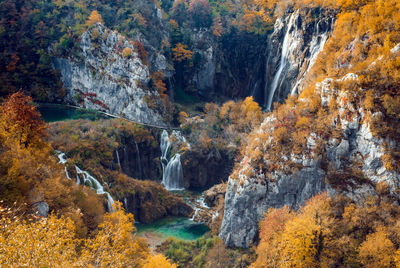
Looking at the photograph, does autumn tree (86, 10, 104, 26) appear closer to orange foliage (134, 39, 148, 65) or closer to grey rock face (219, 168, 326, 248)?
orange foliage (134, 39, 148, 65)

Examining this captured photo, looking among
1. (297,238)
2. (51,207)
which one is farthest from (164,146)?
(297,238)

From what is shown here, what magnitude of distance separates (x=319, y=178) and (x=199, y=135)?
2439 cm

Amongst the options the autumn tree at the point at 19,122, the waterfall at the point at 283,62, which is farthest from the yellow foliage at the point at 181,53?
the autumn tree at the point at 19,122

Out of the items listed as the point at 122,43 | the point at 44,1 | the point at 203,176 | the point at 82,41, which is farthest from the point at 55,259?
the point at 44,1

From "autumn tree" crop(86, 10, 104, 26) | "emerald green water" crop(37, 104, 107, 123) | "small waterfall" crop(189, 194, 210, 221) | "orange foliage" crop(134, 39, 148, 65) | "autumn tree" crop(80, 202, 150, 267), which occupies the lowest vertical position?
"autumn tree" crop(80, 202, 150, 267)

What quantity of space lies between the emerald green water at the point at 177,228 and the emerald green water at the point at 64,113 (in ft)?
74.3

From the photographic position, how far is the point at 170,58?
58156 millimetres

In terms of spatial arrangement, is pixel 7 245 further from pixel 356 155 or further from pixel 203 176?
pixel 203 176

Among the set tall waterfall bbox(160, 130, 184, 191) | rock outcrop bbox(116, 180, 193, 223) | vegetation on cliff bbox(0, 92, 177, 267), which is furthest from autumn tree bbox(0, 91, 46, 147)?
tall waterfall bbox(160, 130, 184, 191)

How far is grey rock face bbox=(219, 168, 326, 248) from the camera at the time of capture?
85.3 feet

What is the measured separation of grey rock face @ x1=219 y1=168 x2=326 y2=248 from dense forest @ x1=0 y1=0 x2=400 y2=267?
0.42ft

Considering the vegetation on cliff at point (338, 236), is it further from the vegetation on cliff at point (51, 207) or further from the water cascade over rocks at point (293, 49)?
the water cascade over rocks at point (293, 49)

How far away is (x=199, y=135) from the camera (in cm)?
4700

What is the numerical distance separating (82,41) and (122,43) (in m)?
7.71
